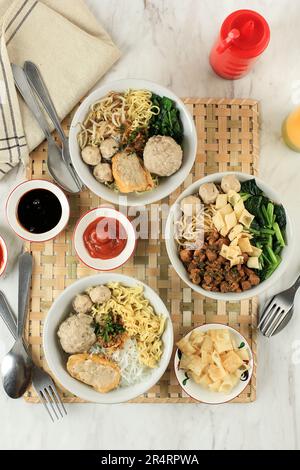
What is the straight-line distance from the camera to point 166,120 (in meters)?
1.76

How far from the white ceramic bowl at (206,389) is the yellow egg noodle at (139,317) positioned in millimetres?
124

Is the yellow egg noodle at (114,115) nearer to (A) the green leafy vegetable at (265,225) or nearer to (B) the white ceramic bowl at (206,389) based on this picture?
(A) the green leafy vegetable at (265,225)

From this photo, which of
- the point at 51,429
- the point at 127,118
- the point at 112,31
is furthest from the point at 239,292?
the point at 112,31

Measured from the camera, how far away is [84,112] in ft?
5.69

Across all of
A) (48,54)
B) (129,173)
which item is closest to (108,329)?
(129,173)

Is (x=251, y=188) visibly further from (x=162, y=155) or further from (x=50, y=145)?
(x=50, y=145)

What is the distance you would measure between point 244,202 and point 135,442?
1013 millimetres

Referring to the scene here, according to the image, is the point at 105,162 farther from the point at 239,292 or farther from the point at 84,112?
the point at 239,292

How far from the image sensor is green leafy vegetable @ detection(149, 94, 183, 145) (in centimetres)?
176

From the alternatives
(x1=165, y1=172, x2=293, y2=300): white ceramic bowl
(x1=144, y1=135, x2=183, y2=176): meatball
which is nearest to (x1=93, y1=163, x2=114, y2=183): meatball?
(x1=144, y1=135, x2=183, y2=176): meatball

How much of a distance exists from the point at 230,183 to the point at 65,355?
0.82 meters

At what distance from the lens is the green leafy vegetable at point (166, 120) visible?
1.76m

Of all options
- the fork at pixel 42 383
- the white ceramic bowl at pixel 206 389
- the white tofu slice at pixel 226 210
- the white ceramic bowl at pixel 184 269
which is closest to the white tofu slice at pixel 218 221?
the white tofu slice at pixel 226 210

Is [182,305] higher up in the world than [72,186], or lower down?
lower down
